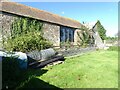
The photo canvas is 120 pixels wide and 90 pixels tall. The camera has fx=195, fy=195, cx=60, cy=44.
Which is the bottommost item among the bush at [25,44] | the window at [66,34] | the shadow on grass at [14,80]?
the shadow on grass at [14,80]

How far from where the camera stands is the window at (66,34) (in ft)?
92.8

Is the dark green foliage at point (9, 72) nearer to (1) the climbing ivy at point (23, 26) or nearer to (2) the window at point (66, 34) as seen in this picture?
(1) the climbing ivy at point (23, 26)

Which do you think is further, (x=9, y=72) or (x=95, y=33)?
(x=95, y=33)

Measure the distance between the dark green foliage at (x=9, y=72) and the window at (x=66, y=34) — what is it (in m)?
18.7

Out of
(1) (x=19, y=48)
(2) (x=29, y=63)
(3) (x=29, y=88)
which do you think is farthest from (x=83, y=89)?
(1) (x=19, y=48)

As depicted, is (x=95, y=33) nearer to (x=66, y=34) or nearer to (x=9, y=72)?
(x=66, y=34)

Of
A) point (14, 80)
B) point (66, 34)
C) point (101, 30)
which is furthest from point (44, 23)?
point (101, 30)

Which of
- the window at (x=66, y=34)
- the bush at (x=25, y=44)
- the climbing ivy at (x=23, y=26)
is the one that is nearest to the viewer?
the bush at (x=25, y=44)

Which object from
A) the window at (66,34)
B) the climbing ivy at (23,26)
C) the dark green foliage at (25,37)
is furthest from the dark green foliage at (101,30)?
the climbing ivy at (23,26)

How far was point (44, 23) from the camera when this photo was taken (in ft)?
78.5

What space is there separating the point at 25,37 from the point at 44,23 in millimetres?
6809

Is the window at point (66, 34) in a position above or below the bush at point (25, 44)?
above

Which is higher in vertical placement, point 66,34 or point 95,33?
point 95,33

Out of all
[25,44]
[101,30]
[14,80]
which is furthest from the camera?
[101,30]
